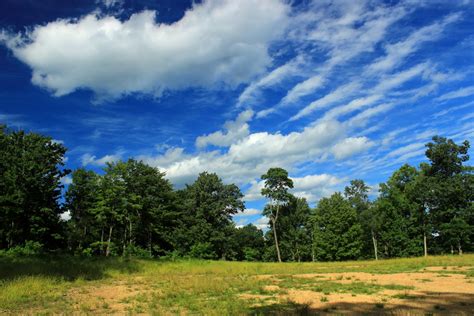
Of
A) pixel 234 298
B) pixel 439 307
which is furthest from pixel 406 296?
pixel 234 298

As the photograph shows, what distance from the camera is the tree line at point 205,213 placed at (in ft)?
160

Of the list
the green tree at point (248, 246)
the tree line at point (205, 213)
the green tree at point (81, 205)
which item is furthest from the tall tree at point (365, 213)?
the green tree at point (81, 205)

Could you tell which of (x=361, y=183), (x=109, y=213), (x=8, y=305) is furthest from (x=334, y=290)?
(x=361, y=183)

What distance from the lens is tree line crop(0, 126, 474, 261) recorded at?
48.7 meters

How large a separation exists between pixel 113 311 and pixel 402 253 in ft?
187

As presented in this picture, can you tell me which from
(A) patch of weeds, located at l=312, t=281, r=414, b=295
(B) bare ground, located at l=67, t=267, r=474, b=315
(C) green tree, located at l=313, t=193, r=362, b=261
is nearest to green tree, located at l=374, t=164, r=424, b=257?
(C) green tree, located at l=313, t=193, r=362, b=261

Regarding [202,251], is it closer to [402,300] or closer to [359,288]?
[359,288]

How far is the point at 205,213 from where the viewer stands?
2687 inches

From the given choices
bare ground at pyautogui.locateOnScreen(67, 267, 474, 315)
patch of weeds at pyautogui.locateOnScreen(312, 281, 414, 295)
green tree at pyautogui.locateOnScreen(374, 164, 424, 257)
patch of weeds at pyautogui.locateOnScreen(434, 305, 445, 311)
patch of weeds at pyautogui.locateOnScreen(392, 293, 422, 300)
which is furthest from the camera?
green tree at pyautogui.locateOnScreen(374, 164, 424, 257)

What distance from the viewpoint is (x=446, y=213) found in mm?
51938

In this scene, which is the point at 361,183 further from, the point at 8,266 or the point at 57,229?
the point at 8,266

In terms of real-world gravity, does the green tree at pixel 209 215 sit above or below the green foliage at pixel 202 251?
above

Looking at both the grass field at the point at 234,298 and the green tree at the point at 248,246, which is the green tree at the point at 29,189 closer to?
the grass field at the point at 234,298

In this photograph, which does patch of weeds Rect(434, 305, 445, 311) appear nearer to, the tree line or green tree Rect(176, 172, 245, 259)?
the tree line
